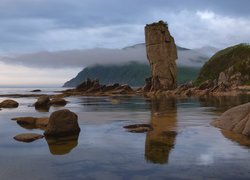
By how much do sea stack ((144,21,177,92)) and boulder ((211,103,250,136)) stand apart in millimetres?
68386

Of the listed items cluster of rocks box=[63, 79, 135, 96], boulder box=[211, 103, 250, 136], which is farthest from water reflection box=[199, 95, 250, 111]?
cluster of rocks box=[63, 79, 135, 96]

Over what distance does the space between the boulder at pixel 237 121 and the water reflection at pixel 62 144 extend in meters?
8.34

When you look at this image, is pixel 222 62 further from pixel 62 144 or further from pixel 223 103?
pixel 62 144

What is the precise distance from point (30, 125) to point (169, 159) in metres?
13.5

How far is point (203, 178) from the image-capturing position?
11047 millimetres

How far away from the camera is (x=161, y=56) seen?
92.1 m

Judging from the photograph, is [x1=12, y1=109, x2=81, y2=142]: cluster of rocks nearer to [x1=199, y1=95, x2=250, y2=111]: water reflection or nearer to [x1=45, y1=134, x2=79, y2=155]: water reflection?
[x1=45, y1=134, x2=79, y2=155]: water reflection

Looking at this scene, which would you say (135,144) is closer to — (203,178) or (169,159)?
(169,159)

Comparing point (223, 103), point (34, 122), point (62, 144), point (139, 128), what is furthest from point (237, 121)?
point (223, 103)

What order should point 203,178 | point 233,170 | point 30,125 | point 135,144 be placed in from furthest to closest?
point 30,125, point 135,144, point 233,170, point 203,178

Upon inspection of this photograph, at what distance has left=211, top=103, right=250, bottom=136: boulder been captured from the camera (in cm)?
1939

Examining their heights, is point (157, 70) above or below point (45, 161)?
above

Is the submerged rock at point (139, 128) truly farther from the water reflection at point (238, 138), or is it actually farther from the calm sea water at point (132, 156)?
the water reflection at point (238, 138)

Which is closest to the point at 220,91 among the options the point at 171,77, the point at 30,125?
the point at 171,77
